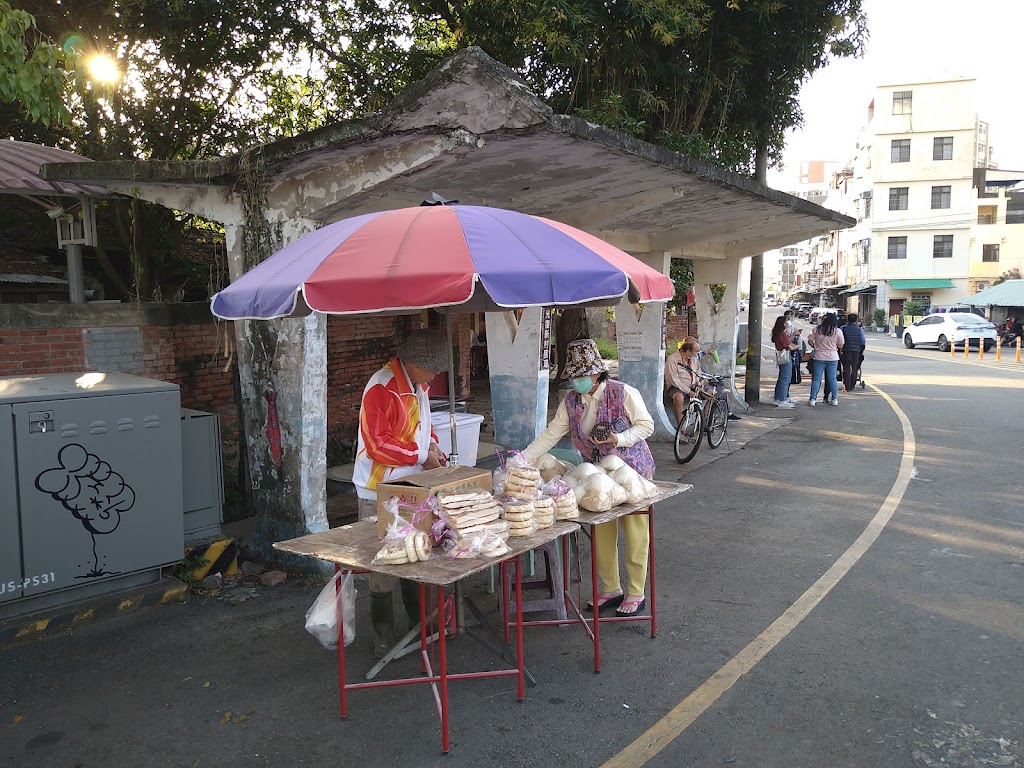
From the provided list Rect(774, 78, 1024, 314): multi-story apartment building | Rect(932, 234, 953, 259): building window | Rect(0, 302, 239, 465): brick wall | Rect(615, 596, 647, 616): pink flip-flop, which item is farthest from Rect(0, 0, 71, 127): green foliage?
Rect(932, 234, 953, 259): building window

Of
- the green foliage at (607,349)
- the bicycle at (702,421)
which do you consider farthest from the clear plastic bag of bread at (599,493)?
the green foliage at (607,349)

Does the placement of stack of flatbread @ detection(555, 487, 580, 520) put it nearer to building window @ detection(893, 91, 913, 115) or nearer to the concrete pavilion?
the concrete pavilion

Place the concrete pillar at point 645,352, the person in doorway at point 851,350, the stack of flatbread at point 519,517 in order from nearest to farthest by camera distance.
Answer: the stack of flatbread at point 519,517, the concrete pillar at point 645,352, the person in doorway at point 851,350

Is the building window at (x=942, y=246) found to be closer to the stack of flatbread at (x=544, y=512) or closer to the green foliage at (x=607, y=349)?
the green foliage at (x=607, y=349)

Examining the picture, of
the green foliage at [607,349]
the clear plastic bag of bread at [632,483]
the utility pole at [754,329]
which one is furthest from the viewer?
the green foliage at [607,349]

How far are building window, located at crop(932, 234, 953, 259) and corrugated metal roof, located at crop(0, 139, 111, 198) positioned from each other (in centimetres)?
4958

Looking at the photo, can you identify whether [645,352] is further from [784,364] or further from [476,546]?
[476,546]

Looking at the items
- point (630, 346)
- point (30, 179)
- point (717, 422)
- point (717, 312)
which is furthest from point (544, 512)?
point (717, 312)

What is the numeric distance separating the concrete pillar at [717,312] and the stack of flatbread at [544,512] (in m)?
9.99

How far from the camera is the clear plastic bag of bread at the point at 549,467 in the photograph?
4616mm

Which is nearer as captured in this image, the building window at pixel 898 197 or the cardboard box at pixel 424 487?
the cardboard box at pixel 424 487

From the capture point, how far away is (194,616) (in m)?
5.02

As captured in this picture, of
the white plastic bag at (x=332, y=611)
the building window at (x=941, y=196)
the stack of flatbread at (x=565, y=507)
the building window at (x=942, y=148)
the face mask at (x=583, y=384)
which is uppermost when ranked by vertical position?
the building window at (x=942, y=148)

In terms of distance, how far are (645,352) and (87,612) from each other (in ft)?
25.8
